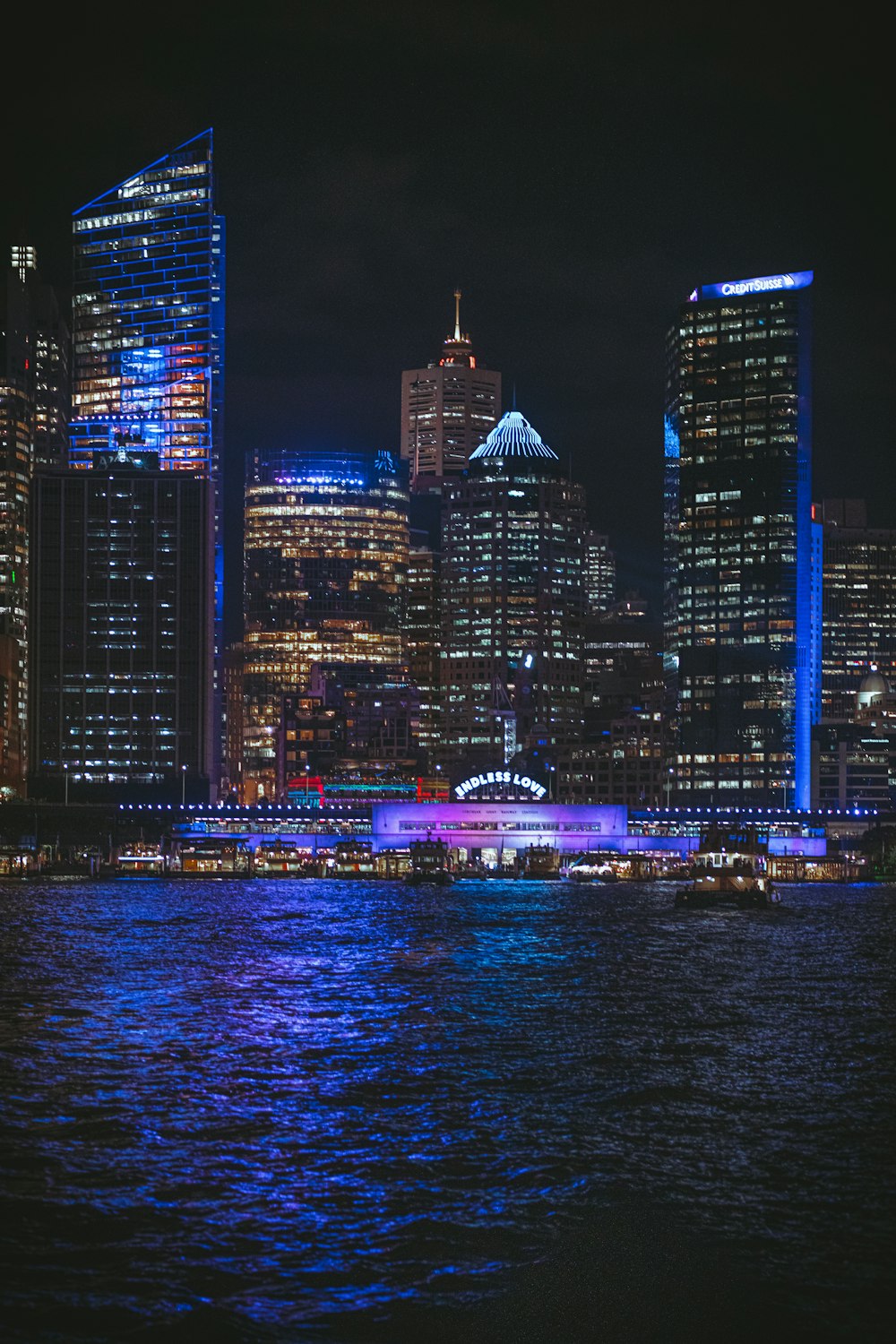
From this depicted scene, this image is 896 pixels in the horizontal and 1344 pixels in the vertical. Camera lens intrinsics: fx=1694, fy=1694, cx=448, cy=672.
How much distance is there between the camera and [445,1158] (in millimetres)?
42219

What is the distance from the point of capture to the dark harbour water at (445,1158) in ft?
99.8

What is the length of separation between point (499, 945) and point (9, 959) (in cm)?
3225

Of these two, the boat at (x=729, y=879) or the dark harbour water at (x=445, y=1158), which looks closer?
the dark harbour water at (x=445, y=1158)

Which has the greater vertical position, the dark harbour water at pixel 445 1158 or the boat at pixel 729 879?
the dark harbour water at pixel 445 1158

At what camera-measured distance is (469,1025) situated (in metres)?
68.1

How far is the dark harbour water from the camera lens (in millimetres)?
30422

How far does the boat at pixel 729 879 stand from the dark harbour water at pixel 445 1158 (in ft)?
277

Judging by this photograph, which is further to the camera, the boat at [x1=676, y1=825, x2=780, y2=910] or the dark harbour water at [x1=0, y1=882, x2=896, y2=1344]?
the boat at [x1=676, y1=825, x2=780, y2=910]

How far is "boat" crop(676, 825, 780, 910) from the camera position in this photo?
174 m

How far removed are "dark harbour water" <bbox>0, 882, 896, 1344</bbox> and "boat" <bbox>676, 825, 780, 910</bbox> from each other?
84544 millimetres

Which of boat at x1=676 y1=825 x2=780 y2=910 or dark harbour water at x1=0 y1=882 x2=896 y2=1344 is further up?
dark harbour water at x1=0 y1=882 x2=896 y2=1344

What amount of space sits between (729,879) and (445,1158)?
140m

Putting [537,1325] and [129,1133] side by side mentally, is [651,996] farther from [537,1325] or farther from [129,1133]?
[537,1325]

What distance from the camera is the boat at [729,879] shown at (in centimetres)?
17375
